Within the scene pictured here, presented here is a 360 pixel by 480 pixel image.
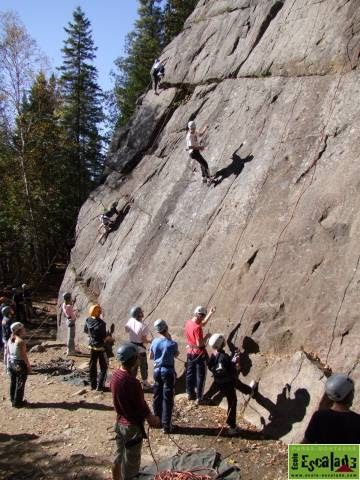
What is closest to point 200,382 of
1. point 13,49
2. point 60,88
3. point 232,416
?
point 232,416

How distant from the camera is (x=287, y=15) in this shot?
1582 cm

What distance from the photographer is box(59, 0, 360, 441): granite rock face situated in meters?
9.46

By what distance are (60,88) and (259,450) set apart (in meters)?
36.5

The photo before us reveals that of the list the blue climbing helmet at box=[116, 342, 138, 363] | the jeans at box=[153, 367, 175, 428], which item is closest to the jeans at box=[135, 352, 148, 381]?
the jeans at box=[153, 367, 175, 428]

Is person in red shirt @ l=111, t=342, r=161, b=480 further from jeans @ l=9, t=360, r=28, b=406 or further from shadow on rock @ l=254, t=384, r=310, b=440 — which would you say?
jeans @ l=9, t=360, r=28, b=406

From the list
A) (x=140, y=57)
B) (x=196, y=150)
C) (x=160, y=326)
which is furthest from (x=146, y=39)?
(x=160, y=326)

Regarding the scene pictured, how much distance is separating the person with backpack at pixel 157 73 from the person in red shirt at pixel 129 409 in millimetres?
17929

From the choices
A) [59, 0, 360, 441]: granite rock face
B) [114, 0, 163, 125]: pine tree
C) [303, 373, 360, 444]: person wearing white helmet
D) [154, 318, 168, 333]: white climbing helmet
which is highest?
[114, 0, 163, 125]: pine tree

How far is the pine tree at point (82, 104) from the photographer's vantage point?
37469 millimetres

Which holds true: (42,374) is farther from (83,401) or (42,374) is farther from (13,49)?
(13,49)

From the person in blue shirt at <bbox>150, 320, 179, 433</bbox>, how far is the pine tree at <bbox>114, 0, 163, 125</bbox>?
28556mm

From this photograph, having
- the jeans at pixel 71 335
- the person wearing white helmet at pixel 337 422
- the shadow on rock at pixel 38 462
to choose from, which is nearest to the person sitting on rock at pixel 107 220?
the jeans at pixel 71 335

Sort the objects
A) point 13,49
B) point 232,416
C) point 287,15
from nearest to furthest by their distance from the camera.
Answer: point 232,416 → point 287,15 → point 13,49

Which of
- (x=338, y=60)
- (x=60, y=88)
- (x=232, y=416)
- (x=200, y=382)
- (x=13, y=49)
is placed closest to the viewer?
(x=232, y=416)
